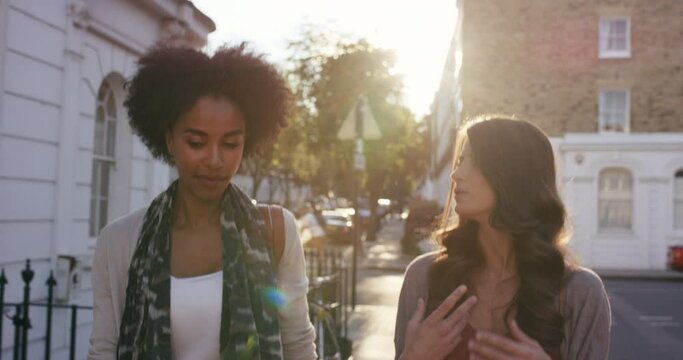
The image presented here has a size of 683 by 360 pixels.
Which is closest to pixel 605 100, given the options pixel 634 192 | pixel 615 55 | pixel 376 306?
pixel 615 55

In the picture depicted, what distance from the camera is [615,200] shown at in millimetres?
28016

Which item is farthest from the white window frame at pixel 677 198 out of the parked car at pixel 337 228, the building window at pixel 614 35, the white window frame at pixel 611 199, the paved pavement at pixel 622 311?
the parked car at pixel 337 228

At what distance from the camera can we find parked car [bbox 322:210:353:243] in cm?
3575

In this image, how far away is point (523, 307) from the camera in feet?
8.73

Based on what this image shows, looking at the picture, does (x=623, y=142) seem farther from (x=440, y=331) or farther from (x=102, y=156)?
(x=440, y=331)

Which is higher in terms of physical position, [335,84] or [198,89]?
[335,84]

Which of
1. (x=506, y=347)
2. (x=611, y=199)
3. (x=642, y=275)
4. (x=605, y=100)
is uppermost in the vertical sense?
(x=605, y=100)

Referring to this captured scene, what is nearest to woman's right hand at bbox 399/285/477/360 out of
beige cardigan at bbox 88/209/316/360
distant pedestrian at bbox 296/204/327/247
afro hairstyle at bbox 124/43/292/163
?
beige cardigan at bbox 88/209/316/360

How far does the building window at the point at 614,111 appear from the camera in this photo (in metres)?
28.4

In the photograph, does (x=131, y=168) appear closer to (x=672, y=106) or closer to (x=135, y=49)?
(x=135, y=49)

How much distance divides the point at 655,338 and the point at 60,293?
883 centimetres

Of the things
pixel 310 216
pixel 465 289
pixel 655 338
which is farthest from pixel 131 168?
pixel 310 216

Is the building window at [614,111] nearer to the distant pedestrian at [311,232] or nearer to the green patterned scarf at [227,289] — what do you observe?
the distant pedestrian at [311,232]

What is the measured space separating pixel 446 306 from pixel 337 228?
33.3 meters
